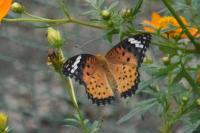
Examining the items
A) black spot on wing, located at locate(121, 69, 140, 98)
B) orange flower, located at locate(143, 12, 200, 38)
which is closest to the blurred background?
orange flower, located at locate(143, 12, 200, 38)

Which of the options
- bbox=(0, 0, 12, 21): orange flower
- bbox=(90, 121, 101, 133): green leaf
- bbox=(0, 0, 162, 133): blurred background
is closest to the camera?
bbox=(0, 0, 12, 21): orange flower

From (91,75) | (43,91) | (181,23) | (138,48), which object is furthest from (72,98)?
(43,91)

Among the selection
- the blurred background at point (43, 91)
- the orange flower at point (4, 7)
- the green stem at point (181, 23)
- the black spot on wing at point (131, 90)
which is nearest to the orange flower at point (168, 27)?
the green stem at point (181, 23)

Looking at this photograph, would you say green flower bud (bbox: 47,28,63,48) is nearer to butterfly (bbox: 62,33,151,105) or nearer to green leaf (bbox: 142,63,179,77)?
butterfly (bbox: 62,33,151,105)

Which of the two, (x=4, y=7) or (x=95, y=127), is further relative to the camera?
(x=95, y=127)

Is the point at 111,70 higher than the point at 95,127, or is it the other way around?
the point at 111,70

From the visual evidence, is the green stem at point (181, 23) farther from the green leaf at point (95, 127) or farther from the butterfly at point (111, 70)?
the green leaf at point (95, 127)

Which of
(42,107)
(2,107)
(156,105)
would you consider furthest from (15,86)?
(156,105)

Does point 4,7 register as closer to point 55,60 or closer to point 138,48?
point 55,60
